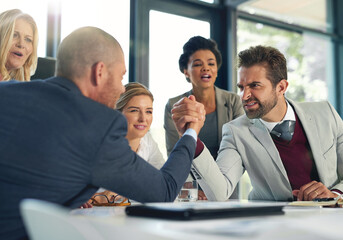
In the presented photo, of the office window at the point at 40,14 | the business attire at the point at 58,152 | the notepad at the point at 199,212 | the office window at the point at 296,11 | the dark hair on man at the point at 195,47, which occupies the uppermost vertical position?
the office window at the point at 296,11

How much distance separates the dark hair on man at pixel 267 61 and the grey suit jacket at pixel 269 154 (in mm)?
210

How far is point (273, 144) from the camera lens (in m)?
2.01

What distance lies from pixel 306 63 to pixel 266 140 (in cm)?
408

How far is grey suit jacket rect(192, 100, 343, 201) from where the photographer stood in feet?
6.45

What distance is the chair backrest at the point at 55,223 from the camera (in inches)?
23.2

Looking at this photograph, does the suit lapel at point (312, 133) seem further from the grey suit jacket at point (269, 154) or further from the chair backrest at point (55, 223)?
the chair backrest at point (55, 223)

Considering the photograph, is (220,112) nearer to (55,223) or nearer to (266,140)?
(266,140)

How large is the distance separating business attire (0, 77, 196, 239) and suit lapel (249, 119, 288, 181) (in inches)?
41.2

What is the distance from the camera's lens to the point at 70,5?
3.70 m

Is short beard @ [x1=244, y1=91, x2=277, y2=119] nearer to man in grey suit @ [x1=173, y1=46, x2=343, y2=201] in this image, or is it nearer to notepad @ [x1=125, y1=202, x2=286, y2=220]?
man in grey suit @ [x1=173, y1=46, x2=343, y2=201]

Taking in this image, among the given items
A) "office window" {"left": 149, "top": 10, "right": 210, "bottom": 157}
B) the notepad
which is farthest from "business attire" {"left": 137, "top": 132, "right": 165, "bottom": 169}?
the notepad

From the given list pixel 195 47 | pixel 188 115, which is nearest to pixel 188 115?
pixel 188 115

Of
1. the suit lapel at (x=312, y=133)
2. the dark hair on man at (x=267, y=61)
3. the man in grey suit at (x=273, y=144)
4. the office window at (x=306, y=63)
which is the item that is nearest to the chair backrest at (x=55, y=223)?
the man in grey suit at (x=273, y=144)

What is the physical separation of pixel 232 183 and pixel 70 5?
257 centimetres
